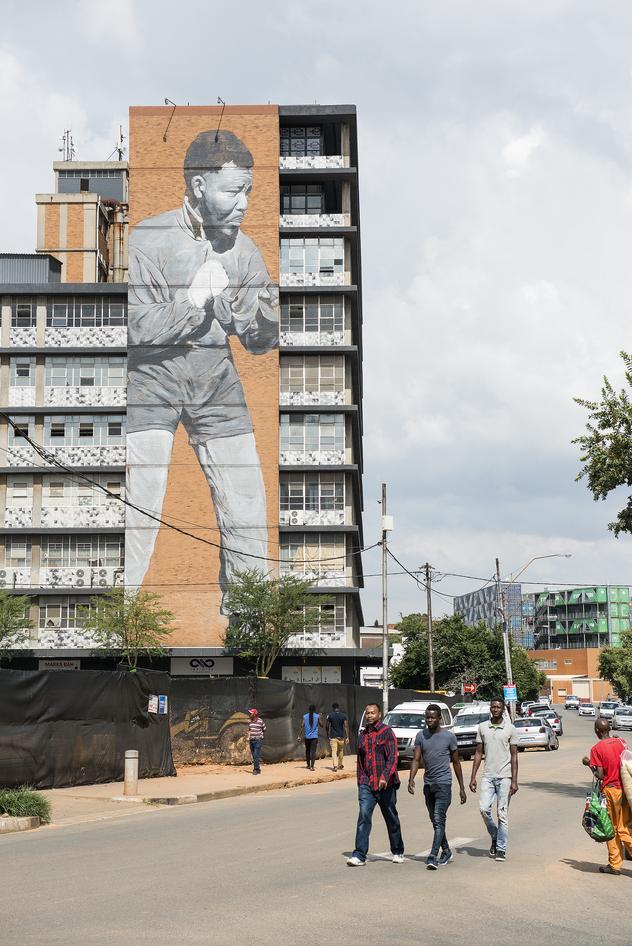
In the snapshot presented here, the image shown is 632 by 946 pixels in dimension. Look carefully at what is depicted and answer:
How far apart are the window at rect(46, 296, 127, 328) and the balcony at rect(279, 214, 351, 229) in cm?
984

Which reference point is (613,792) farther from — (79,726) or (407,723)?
(407,723)

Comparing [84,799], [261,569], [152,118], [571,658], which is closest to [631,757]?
[84,799]

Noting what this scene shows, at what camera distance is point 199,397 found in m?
59.5

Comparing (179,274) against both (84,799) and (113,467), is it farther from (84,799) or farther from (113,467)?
(84,799)

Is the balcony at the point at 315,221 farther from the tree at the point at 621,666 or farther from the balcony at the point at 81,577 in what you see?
the tree at the point at 621,666

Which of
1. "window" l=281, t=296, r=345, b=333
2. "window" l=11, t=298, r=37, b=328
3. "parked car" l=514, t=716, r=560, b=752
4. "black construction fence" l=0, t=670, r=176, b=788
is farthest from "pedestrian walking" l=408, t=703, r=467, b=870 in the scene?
"window" l=11, t=298, r=37, b=328

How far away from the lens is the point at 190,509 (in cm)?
5819

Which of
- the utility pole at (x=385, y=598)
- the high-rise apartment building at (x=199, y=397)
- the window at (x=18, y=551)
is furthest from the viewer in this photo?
the window at (x=18, y=551)

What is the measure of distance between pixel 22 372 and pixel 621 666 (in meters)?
91.3

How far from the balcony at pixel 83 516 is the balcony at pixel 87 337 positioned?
8.63 metres

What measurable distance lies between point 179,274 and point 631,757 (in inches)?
2023

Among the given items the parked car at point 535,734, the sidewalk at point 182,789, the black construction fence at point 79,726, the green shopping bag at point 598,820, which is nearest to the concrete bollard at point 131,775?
the sidewalk at point 182,789

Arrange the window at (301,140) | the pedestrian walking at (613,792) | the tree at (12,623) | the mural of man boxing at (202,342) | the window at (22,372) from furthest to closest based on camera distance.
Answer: the window at (301,140) → the window at (22,372) → the mural of man boxing at (202,342) → the tree at (12,623) → the pedestrian walking at (613,792)

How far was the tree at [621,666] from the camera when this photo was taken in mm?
129250
